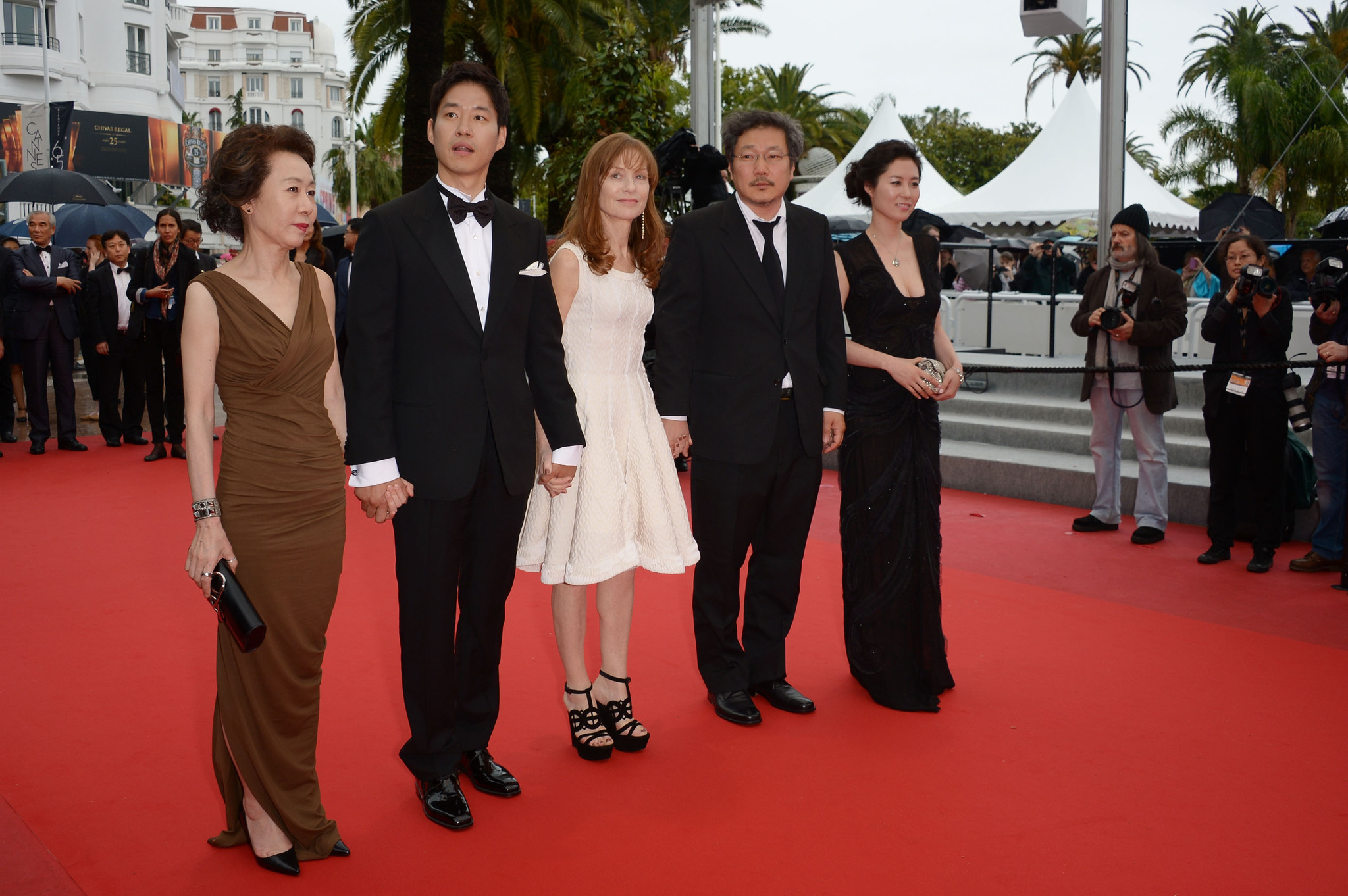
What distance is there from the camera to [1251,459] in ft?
20.5

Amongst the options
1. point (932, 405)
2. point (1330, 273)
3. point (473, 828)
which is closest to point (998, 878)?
point (473, 828)

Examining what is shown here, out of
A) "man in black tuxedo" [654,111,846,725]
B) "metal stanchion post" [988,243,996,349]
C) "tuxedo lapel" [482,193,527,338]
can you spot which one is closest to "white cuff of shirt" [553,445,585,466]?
"tuxedo lapel" [482,193,527,338]

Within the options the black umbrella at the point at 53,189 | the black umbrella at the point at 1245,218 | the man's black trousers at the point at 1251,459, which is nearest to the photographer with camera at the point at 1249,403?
the man's black trousers at the point at 1251,459

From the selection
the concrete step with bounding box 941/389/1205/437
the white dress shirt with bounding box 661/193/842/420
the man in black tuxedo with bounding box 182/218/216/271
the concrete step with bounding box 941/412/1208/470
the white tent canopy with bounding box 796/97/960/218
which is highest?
the white tent canopy with bounding box 796/97/960/218

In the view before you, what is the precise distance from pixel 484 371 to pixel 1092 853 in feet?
6.49

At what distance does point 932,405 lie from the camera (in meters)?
4.12

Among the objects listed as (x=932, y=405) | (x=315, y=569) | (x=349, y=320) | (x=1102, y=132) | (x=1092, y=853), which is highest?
(x=1102, y=132)

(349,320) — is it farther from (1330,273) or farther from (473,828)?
(1330,273)

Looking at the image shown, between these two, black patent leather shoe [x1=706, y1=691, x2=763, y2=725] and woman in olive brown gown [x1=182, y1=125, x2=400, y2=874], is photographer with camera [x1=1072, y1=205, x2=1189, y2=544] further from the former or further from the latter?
woman in olive brown gown [x1=182, y1=125, x2=400, y2=874]

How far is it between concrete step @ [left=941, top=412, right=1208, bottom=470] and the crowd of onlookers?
493 centimetres

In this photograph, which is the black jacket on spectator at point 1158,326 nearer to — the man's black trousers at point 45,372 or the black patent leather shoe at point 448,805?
the black patent leather shoe at point 448,805

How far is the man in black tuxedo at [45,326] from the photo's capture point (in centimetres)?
974

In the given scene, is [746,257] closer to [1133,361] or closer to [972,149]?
[1133,361]

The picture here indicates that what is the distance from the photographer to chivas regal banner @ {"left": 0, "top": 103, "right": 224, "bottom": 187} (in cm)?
3972
